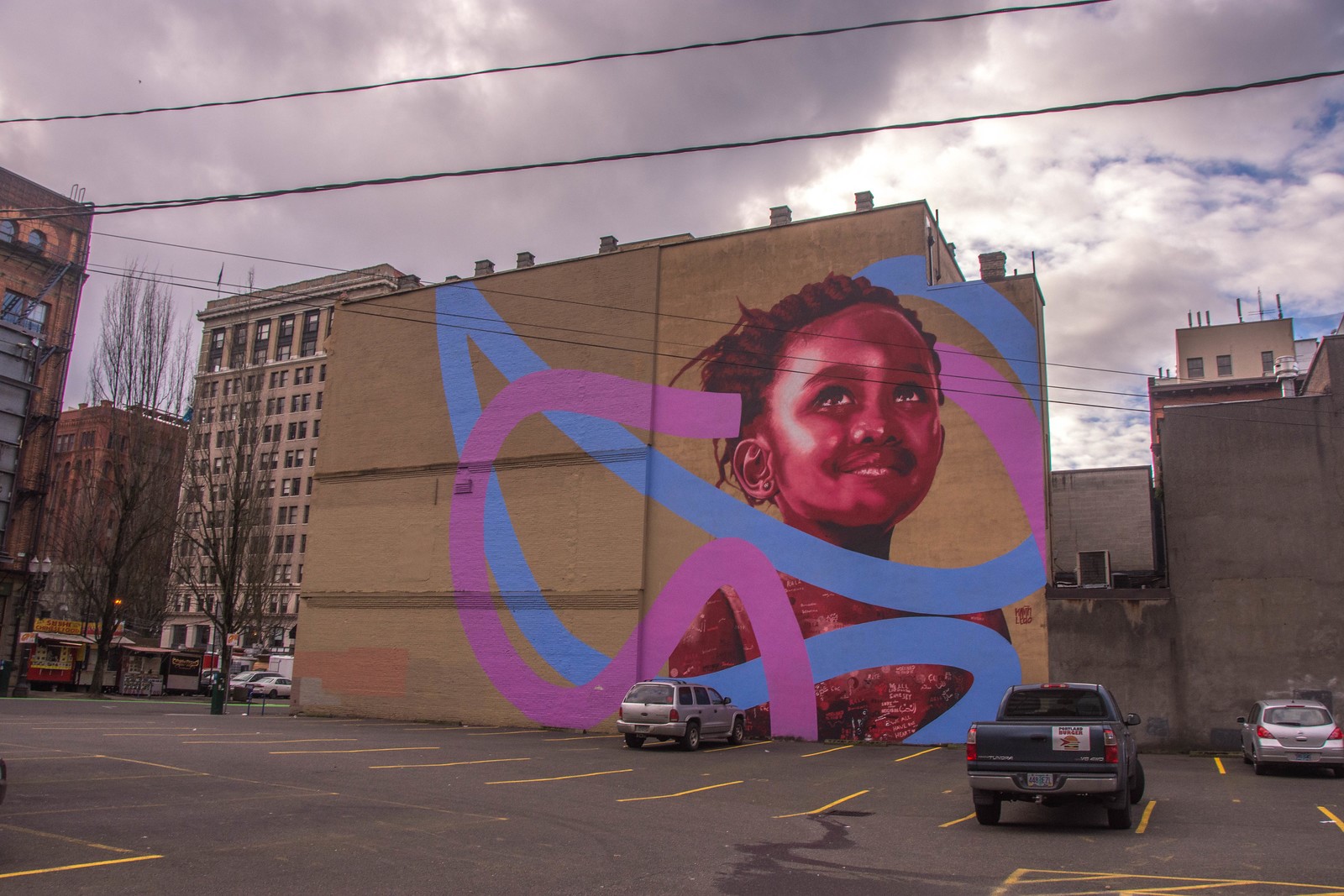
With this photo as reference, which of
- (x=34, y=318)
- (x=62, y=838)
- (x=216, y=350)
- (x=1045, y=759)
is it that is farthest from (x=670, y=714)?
(x=216, y=350)

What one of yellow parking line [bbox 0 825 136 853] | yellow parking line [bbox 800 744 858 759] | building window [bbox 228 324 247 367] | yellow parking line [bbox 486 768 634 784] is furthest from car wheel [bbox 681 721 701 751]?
building window [bbox 228 324 247 367]

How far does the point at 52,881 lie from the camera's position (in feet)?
24.1

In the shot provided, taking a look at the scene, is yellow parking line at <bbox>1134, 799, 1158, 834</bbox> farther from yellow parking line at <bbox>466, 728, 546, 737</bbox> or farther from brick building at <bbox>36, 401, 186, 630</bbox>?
brick building at <bbox>36, 401, 186, 630</bbox>

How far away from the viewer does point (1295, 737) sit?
1791cm

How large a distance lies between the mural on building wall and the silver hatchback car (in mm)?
6010

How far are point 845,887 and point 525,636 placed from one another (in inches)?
906

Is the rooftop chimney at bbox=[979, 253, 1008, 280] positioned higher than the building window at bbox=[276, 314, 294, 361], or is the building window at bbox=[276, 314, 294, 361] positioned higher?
the building window at bbox=[276, 314, 294, 361]

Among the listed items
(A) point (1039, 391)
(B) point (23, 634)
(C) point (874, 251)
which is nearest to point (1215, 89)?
(A) point (1039, 391)

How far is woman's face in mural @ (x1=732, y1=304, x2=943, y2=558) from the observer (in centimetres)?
2605

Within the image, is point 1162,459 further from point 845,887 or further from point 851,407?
point 845,887

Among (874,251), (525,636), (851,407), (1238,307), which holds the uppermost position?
(1238,307)

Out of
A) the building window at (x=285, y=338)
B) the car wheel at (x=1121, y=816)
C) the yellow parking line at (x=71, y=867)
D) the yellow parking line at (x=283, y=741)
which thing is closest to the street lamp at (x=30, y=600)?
the yellow parking line at (x=283, y=741)

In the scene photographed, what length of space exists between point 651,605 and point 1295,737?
1638 centimetres

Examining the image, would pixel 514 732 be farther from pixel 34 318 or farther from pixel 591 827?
pixel 34 318
